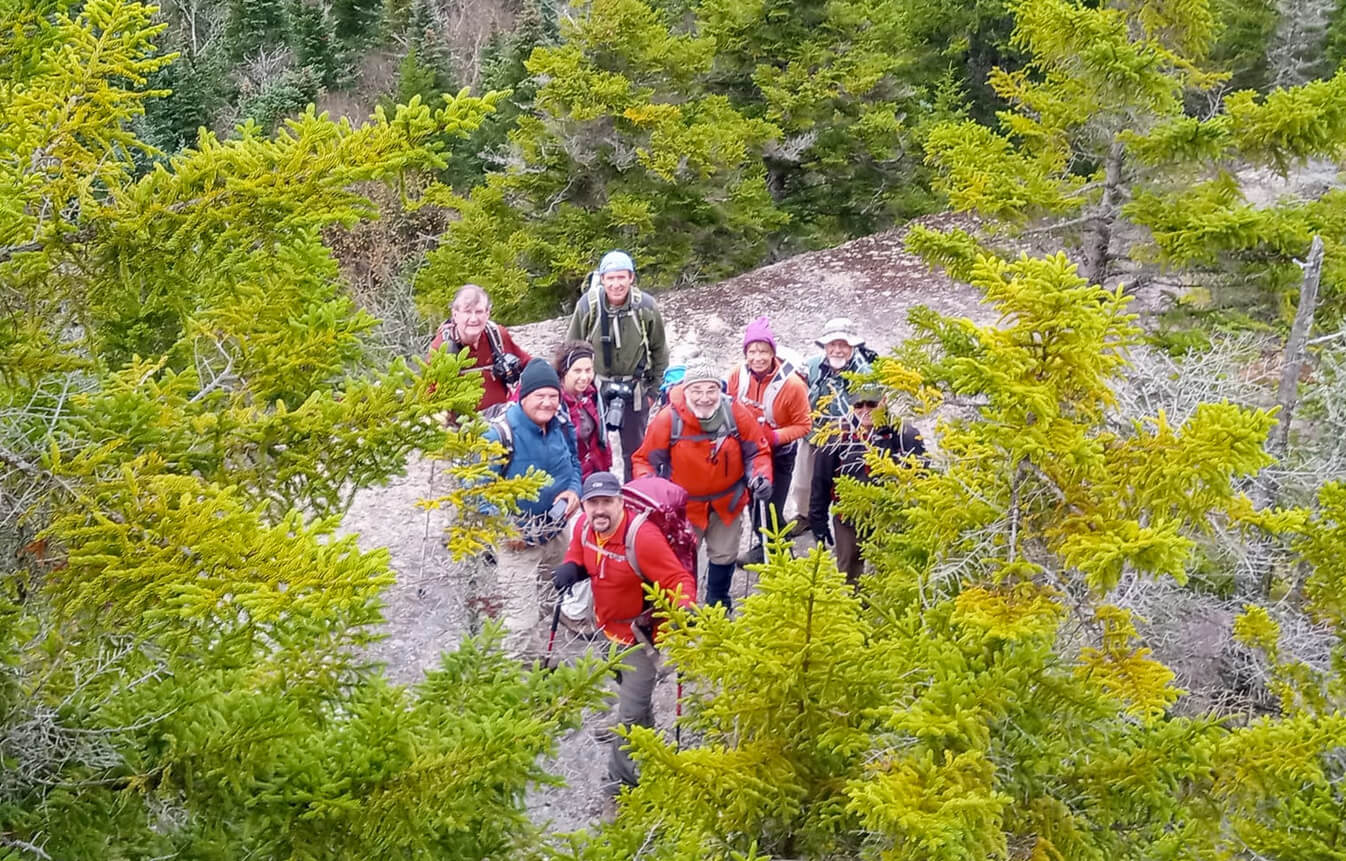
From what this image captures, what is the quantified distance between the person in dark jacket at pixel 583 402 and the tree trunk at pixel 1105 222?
4.00 metres

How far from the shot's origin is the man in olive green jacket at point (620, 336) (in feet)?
24.3

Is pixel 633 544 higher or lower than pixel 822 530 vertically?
higher

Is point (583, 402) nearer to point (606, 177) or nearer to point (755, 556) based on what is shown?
point (755, 556)

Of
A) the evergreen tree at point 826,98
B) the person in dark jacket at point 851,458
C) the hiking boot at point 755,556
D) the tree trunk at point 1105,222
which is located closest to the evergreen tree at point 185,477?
the person in dark jacket at point 851,458

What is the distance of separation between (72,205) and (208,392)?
70 cm

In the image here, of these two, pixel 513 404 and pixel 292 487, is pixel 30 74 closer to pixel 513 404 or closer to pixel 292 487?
pixel 292 487

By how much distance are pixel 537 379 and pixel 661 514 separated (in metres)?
1.28

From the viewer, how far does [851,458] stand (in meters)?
6.86

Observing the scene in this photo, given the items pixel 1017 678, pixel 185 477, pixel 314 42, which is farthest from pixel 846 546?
pixel 314 42

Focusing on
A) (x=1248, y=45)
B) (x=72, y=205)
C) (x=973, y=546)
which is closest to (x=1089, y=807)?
(x=973, y=546)

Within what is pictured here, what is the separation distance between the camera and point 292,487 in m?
3.47

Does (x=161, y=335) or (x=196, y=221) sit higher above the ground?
(x=196, y=221)

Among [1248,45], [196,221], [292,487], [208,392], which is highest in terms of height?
[196,221]

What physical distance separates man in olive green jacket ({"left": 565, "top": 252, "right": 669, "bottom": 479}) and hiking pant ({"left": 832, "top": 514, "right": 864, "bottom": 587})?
5.13 ft
